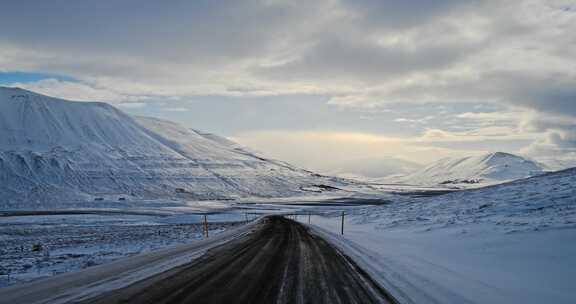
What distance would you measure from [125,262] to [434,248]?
1303cm

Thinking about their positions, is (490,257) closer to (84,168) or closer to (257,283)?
(257,283)

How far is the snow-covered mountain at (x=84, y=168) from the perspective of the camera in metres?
124

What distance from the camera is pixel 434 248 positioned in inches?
680

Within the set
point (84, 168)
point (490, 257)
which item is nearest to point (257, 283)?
point (490, 257)

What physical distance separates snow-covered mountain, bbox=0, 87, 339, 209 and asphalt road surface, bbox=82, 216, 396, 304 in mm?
111101

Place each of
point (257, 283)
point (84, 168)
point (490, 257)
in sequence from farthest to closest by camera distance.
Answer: point (84, 168) < point (490, 257) < point (257, 283)

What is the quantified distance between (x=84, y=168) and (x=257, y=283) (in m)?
162

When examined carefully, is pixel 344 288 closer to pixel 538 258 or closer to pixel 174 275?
pixel 174 275

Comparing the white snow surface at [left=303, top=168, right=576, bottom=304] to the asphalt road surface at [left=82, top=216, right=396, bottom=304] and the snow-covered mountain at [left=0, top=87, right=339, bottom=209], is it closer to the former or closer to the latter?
the asphalt road surface at [left=82, top=216, right=396, bottom=304]

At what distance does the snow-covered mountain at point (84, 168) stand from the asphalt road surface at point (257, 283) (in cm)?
11110

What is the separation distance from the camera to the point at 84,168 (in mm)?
149375

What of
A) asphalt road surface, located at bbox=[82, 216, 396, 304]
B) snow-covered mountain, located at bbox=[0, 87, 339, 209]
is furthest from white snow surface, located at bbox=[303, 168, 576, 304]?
snow-covered mountain, located at bbox=[0, 87, 339, 209]

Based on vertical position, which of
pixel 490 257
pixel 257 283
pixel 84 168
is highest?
pixel 84 168

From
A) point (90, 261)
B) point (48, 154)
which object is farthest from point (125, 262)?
point (48, 154)
